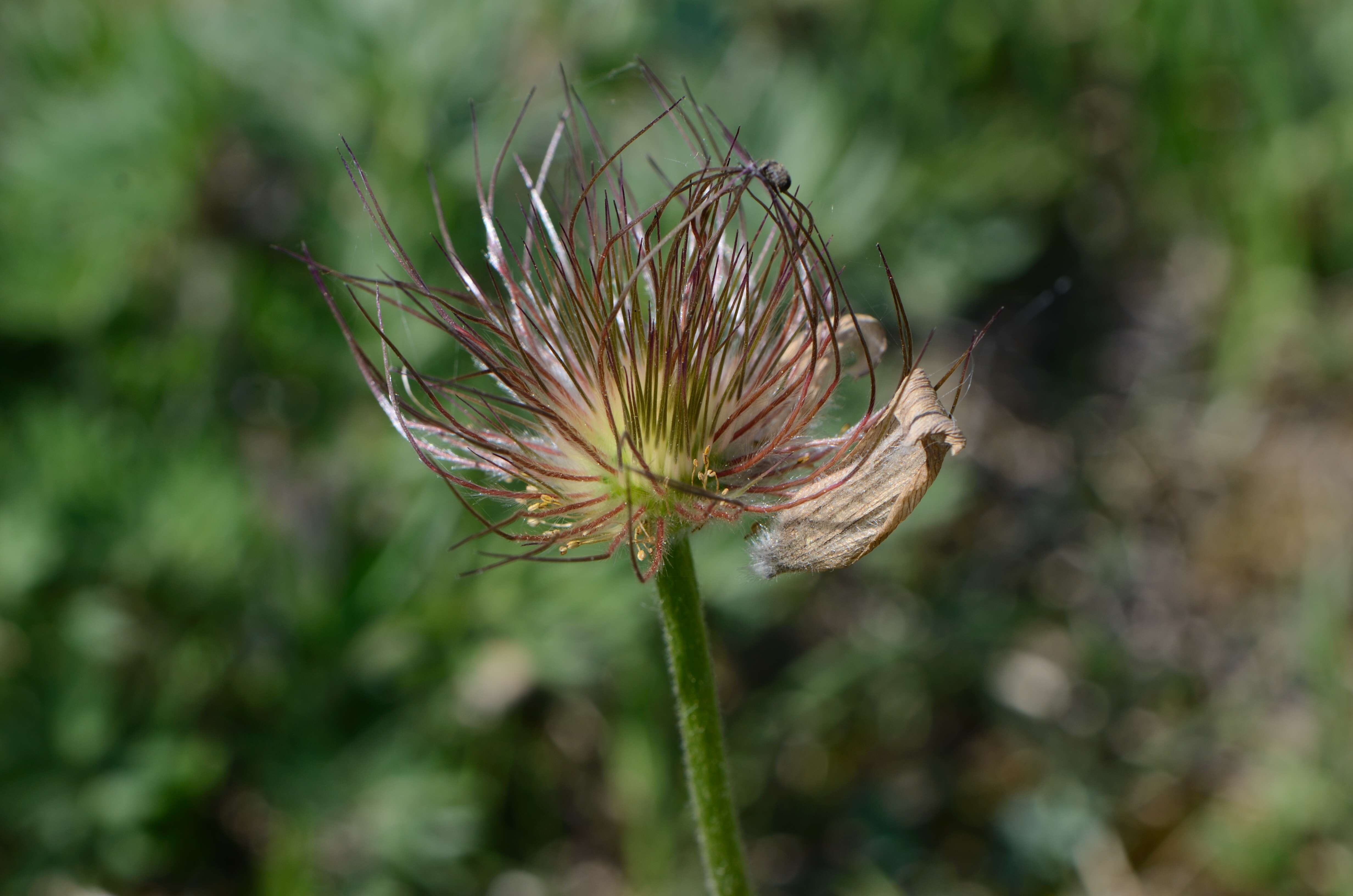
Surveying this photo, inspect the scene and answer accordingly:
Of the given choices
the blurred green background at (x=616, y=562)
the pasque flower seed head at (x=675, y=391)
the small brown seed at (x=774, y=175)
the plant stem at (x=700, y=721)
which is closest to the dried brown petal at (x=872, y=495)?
the pasque flower seed head at (x=675, y=391)

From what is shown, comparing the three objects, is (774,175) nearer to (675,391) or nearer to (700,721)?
(675,391)

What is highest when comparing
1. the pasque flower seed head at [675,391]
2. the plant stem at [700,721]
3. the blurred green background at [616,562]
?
the blurred green background at [616,562]

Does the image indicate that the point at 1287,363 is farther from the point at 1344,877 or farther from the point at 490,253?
the point at 490,253

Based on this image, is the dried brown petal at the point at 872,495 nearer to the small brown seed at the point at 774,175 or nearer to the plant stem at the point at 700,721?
the plant stem at the point at 700,721

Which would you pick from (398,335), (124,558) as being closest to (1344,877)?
(398,335)

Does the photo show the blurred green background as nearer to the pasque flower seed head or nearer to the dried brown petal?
the pasque flower seed head
